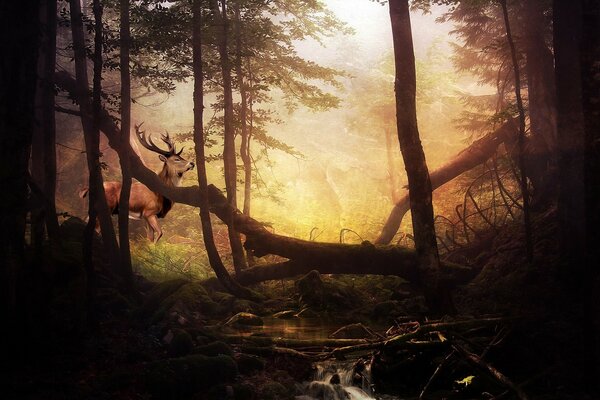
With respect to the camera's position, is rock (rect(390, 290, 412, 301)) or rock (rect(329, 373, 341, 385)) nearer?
rock (rect(329, 373, 341, 385))

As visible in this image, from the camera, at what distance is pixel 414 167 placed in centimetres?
1005

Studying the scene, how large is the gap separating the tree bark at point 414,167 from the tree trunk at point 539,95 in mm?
7021

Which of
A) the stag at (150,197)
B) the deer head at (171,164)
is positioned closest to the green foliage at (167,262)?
the stag at (150,197)

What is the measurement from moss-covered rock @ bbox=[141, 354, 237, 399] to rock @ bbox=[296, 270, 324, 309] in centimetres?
579

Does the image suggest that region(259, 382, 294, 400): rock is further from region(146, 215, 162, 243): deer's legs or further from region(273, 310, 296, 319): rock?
region(146, 215, 162, 243): deer's legs

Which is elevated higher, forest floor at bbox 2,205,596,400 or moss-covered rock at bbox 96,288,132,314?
moss-covered rock at bbox 96,288,132,314

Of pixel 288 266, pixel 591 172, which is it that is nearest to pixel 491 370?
pixel 591 172

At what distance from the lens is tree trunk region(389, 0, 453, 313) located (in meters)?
9.60

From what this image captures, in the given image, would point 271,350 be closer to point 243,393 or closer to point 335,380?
point 335,380

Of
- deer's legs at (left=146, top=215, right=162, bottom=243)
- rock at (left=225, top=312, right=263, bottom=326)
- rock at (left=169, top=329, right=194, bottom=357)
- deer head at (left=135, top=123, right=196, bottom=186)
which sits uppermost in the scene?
deer head at (left=135, top=123, right=196, bottom=186)

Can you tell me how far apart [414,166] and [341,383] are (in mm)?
5207

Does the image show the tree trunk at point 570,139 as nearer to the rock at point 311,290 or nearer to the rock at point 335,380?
the rock at point 335,380

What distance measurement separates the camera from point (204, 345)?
779 centimetres

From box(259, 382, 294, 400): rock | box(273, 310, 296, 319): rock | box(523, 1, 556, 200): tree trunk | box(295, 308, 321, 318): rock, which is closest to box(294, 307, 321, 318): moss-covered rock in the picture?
box(295, 308, 321, 318): rock
